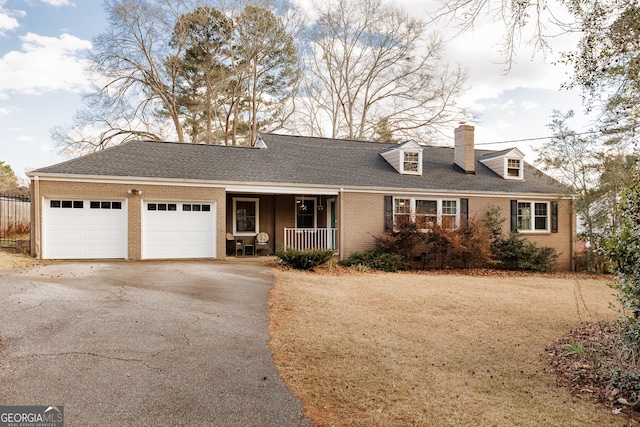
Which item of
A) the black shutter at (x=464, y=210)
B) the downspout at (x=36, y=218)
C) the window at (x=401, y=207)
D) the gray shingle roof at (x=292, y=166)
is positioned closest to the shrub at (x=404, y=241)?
the window at (x=401, y=207)

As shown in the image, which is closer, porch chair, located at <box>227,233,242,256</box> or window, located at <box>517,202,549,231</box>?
porch chair, located at <box>227,233,242,256</box>

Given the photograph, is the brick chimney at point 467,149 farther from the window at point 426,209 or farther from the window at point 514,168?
the window at point 426,209

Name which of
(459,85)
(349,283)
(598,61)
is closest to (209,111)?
(459,85)

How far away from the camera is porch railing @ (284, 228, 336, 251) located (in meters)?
16.5

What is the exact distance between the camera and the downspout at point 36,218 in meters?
13.3

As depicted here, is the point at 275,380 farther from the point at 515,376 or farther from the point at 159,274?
the point at 159,274

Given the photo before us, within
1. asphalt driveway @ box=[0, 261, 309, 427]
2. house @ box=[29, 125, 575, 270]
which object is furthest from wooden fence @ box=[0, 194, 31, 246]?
asphalt driveway @ box=[0, 261, 309, 427]

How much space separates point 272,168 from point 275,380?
41.9 ft

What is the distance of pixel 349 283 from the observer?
38.5ft

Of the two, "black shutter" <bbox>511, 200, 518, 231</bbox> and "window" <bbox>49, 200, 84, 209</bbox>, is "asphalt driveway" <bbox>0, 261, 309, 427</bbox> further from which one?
"black shutter" <bbox>511, 200, 518, 231</bbox>

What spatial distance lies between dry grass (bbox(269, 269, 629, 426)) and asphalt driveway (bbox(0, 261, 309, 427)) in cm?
44

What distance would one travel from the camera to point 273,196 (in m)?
17.9

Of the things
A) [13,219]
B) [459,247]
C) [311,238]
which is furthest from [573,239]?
[13,219]

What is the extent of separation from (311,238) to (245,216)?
3.06 meters
